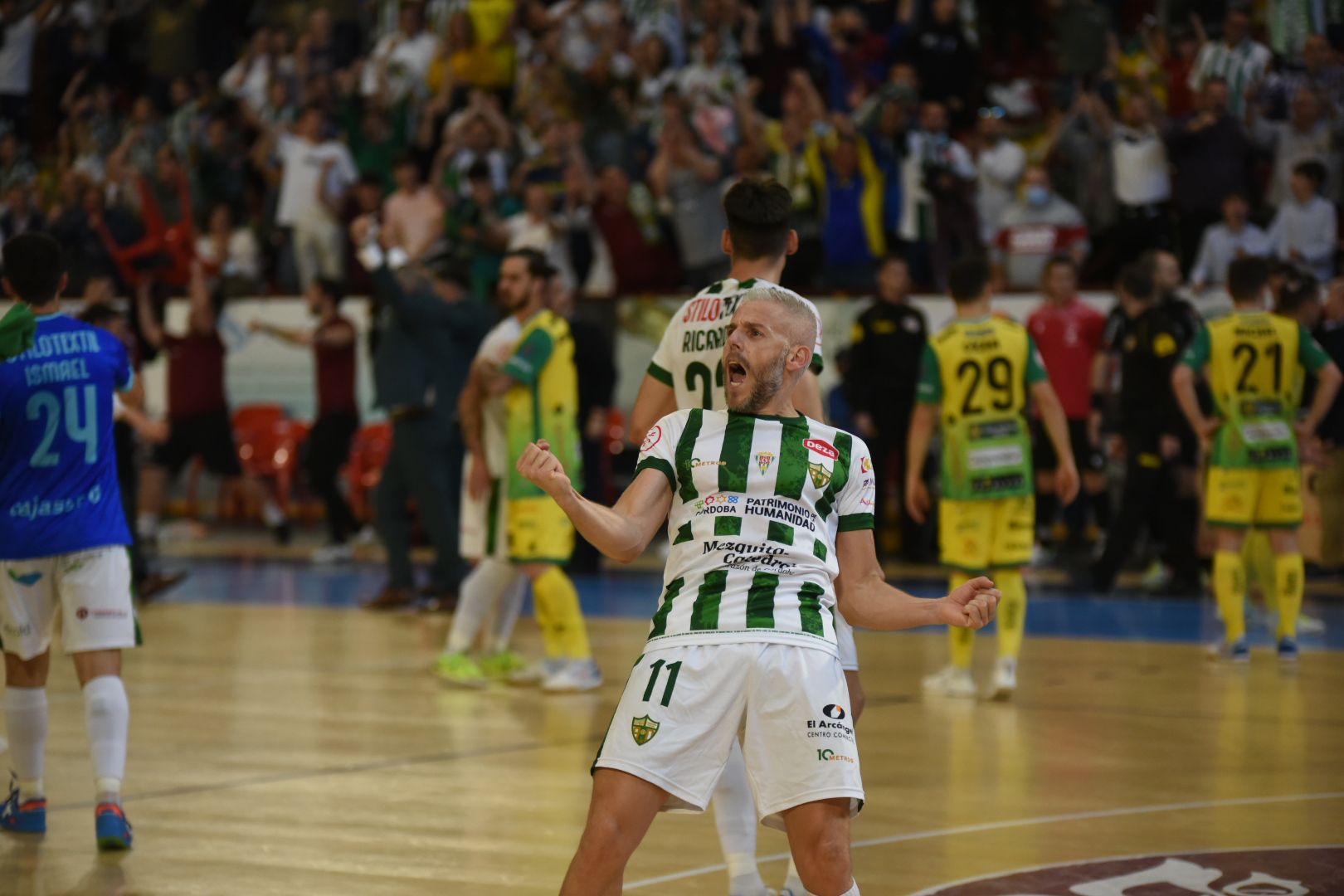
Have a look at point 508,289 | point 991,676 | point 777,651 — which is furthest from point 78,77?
point 777,651

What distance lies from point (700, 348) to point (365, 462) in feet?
37.5

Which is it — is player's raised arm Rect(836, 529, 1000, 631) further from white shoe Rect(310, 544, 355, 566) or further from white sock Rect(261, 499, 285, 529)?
white sock Rect(261, 499, 285, 529)

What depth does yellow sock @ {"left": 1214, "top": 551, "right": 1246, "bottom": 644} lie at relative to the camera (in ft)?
32.9

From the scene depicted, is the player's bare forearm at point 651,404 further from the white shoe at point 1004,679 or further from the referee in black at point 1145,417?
the referee in black at point 1145,417

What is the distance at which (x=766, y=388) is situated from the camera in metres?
4.12

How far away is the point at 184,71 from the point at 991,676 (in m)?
16.1

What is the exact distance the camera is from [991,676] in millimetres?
9242

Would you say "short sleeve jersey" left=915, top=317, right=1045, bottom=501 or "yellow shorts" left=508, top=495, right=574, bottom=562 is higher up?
"short sleeve jersey" left=915, top=317, right=1045, bottom=501

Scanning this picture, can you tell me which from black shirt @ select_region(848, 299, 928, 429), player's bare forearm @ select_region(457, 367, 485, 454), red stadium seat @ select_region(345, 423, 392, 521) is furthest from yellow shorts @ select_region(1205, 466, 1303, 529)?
red stadium seat @ select_region(345, 423, 392, 521)

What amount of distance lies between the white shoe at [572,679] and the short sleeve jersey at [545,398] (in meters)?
0.95

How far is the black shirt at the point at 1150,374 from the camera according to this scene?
1251 cm

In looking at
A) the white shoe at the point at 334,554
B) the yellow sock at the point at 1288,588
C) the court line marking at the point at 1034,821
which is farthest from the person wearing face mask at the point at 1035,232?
the court line marking at the point at 1034,821

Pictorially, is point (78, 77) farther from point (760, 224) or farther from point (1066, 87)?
point (760, 224)

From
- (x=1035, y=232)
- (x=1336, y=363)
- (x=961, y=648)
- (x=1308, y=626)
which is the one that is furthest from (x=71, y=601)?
(x=1035, y=232)
